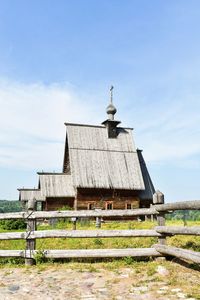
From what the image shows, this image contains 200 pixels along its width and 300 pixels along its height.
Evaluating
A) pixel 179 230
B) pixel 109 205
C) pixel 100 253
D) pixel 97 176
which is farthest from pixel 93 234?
pixel 109 205

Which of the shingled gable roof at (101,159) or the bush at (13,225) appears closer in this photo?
the bush at (13,225)

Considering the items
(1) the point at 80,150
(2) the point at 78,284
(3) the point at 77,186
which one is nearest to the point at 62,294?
(2) the point at 78,284

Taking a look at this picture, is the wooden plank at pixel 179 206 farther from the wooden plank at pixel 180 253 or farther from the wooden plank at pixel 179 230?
the wooden plank at pixel 180 253

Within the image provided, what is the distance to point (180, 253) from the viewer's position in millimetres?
7801

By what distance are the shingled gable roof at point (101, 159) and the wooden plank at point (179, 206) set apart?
28.1 m

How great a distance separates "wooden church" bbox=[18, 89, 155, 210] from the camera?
123ft

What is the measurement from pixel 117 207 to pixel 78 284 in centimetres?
3203

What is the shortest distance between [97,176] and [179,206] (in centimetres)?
2992

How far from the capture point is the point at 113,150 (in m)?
40.8

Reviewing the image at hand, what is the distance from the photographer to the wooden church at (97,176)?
3734 centimetres

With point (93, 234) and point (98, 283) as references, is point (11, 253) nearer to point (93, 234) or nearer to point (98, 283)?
point (93, 234)

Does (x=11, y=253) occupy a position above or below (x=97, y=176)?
below

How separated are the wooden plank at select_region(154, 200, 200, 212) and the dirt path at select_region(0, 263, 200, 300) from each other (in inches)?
50.8

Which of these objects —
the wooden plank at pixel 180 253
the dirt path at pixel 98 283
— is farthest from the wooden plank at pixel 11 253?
the wooden plank at pixel 180 253
